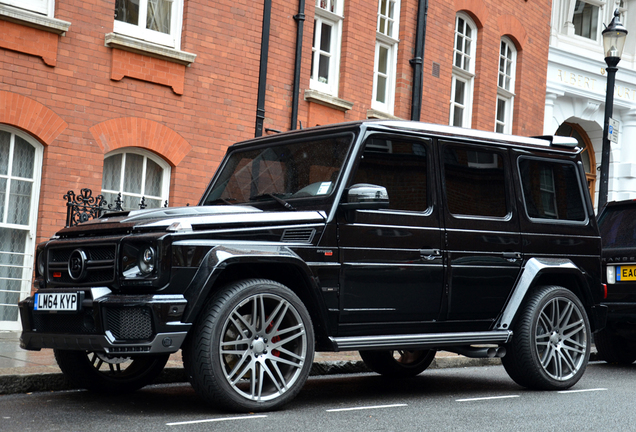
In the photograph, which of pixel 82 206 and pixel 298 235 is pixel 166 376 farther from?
pixel 82 206

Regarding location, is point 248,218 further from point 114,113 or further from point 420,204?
point 114,113

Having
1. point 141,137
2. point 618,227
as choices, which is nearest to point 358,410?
point 618,227

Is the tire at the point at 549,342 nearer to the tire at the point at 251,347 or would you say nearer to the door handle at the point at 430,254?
the door handle at the point at 430,254

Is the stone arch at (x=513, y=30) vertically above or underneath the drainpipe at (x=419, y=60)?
above

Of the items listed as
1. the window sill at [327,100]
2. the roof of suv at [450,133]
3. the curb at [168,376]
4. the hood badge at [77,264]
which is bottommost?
the curb at [168,376]

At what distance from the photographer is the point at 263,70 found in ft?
41.7

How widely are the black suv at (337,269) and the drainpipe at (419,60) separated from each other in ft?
26.2

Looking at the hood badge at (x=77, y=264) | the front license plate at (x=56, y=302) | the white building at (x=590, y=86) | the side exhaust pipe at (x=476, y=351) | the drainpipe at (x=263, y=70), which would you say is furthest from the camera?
the white building at (x=590, y=86)

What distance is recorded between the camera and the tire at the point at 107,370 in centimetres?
642

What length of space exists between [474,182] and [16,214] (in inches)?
239

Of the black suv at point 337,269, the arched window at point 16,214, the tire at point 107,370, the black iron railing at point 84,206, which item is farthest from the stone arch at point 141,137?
the tire at point 107,370

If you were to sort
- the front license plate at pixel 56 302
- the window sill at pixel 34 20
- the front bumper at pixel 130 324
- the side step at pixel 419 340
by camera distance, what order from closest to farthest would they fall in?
the front bumper at pixel 130 324, the front license plate at pixel 56 302, the side step at pixel 419 340, the window sill at pixel 34 20

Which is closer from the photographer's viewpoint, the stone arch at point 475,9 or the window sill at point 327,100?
the window sill at point 327,100

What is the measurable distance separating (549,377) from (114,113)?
21.5 ft
